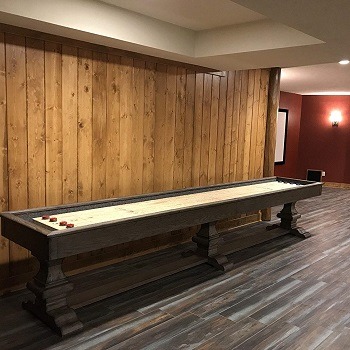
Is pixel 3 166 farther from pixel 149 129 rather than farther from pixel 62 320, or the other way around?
pixel 149 129

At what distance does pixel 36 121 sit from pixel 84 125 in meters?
0.45

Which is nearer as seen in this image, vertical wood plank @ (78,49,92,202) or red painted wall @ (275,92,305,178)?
vertical wood plank @ (78,49,92,202)

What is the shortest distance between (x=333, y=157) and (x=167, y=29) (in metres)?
6.89

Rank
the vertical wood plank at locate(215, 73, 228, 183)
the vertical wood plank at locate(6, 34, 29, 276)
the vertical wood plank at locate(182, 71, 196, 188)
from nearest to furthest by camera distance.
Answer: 1. the vertical wood plank at locate(6, 34, 29, 276)
2. the vertical wood plank at locate(182, 71, 196, 188)
3. the vertical wood plank at locate(215, 73, 228, 183)

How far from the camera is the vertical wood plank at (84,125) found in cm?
331

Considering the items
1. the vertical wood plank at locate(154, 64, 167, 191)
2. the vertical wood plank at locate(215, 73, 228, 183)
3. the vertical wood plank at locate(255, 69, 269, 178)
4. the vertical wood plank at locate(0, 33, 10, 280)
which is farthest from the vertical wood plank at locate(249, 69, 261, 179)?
the vertical wood plank at locate(0, 33, 10, 280)

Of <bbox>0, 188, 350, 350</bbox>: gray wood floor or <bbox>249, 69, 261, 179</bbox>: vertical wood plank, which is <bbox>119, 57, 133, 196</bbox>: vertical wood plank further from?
<bbox>249, 69, 261, 179</bbox>: vertical wood plank

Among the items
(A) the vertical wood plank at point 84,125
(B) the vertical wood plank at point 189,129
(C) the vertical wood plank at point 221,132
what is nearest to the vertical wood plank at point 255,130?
(C) the vertical wood plank at point 221,132

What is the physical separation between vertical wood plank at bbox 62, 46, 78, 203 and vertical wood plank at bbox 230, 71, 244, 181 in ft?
7.65

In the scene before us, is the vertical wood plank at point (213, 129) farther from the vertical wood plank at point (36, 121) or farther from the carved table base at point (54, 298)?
the carved table base at point (54, 298)

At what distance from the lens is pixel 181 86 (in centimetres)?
419

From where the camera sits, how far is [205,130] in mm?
4582

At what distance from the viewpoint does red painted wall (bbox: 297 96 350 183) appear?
894cm

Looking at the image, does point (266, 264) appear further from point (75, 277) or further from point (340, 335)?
point (75, 277)
